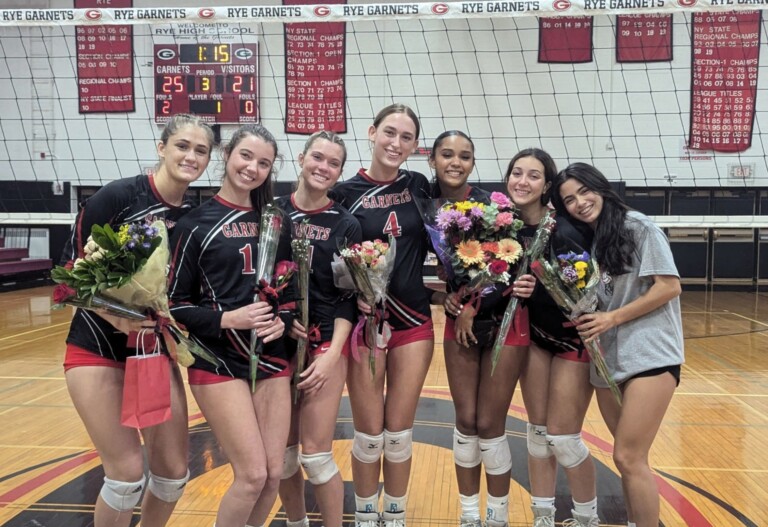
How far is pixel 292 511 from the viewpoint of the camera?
2361 millimetres

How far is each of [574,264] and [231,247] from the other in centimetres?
117

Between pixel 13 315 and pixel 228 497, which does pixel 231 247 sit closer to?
pixel 228 497

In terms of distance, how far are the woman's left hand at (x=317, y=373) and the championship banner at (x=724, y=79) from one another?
9.96 m

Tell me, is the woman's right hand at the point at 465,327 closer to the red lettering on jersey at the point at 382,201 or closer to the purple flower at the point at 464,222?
the purple flower at the point at 464,222

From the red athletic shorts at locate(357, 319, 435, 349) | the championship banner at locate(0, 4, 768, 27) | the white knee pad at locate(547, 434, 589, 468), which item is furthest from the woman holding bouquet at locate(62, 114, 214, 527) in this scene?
the championship banner at locate(0, 4, 768, 27)

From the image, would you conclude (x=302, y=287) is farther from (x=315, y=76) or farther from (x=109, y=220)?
(x=315, y=76)

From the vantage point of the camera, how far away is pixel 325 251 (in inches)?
88.1

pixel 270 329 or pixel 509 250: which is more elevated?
pixel 509 250

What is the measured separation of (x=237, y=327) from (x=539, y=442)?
1320 millimetres

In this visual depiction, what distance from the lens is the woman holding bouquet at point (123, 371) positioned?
200cm

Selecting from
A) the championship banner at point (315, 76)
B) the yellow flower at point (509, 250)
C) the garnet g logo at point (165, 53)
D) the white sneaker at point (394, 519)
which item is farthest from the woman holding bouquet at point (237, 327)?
the garnet g logo at point (165, 53)

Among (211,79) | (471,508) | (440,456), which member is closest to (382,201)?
(471,508)

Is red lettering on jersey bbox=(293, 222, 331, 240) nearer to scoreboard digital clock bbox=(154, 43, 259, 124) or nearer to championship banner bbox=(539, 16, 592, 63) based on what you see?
scoreboard digital clock bbox=(154, 43, 259, 124)

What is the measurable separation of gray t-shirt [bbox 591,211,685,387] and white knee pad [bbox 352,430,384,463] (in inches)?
36.6
